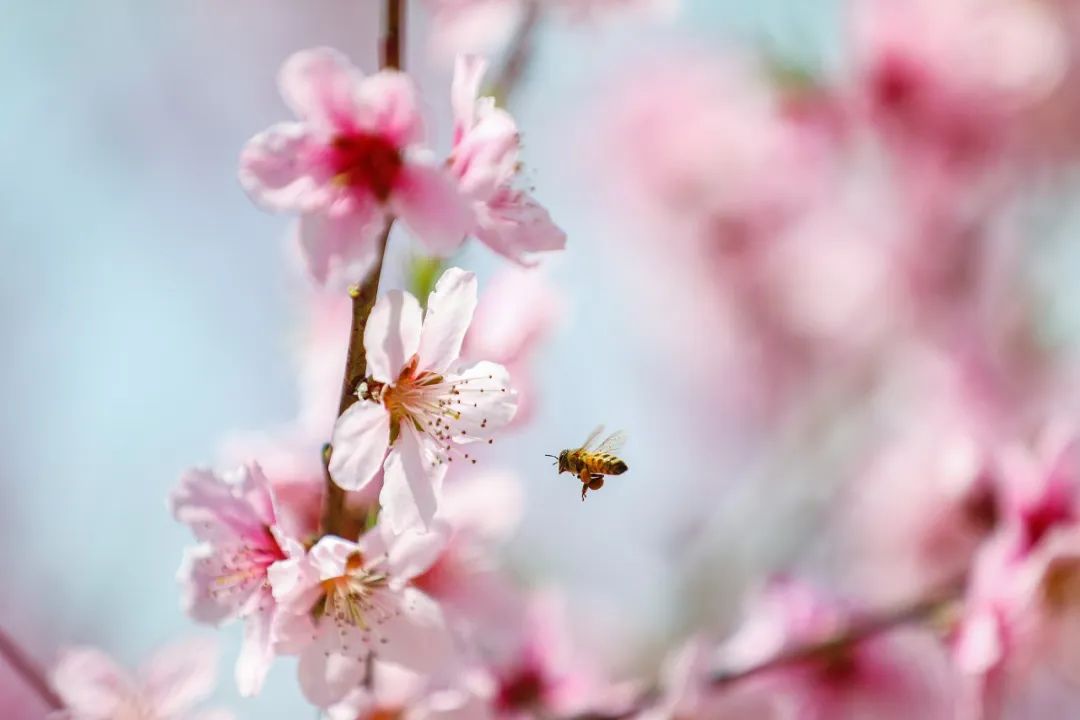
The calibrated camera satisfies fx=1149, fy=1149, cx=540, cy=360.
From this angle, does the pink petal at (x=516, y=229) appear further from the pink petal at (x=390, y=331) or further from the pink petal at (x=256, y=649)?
the pink petal at (x=256, y=649)

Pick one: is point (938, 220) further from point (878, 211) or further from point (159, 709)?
point (159, 709)

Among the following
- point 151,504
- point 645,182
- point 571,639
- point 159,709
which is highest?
point 645,182

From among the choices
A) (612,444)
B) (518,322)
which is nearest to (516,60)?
(518,322)

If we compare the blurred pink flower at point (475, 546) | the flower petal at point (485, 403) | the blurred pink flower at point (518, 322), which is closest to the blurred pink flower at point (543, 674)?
the blurred pink flower at point (475, 546)

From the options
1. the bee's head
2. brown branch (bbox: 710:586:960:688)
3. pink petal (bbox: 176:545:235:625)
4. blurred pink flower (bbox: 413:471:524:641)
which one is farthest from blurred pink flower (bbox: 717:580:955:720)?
pink petal (bbox: 176:545:235:625)

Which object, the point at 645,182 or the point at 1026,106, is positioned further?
the point at 645,182

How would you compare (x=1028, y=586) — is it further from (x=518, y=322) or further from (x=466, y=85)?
(x=466, y=85)

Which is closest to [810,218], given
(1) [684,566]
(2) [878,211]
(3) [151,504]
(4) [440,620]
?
(2) [878,211]
